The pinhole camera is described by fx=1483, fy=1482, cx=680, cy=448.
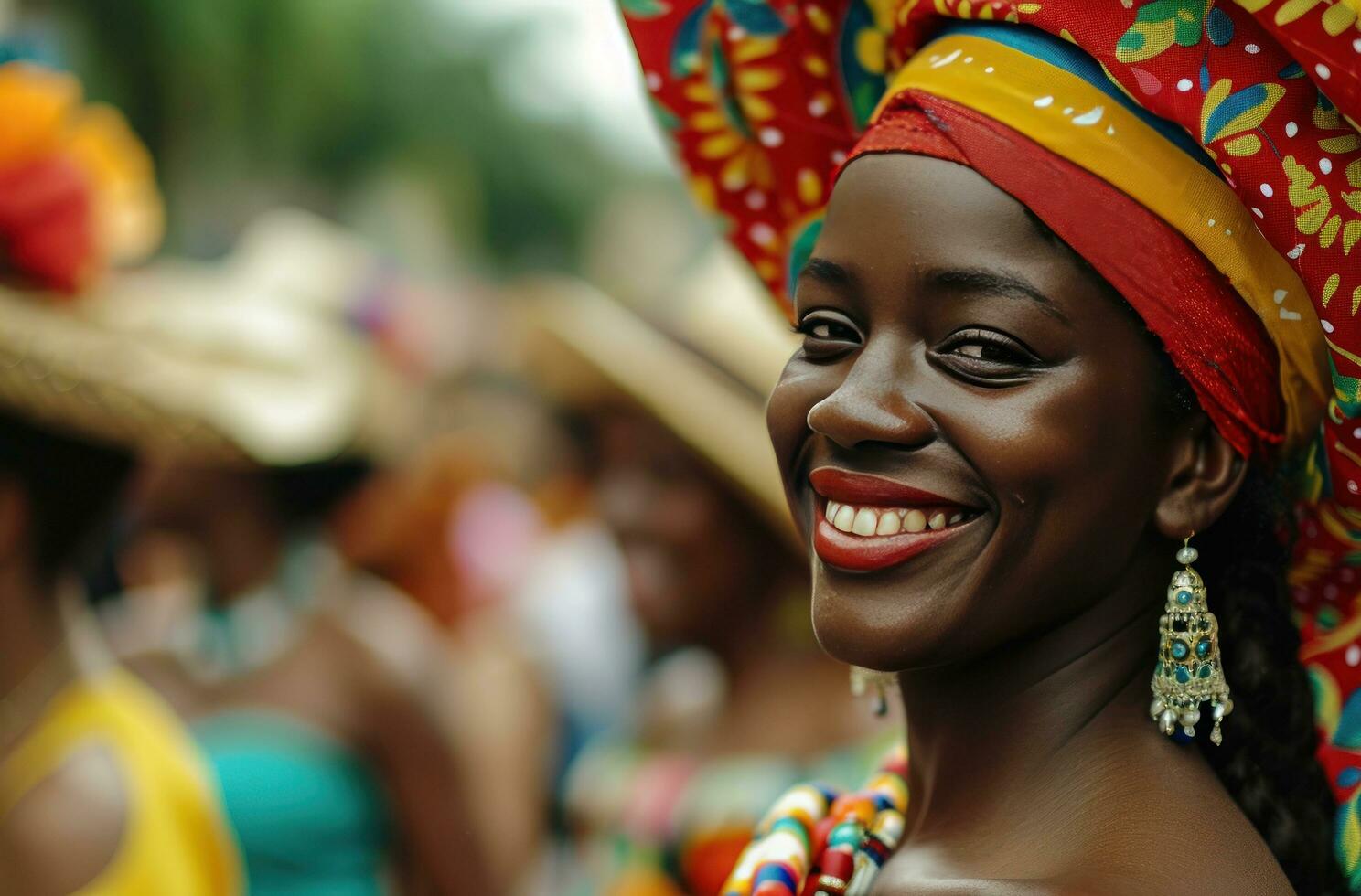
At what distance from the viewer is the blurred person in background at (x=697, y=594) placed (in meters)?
4.09

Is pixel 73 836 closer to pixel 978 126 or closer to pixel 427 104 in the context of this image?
pixel 978 126

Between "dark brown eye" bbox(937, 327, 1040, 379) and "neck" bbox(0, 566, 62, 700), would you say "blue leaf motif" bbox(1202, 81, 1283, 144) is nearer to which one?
"dark brown eye" bbox(937, 327, 1040, 379)

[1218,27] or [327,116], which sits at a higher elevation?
[1218,27]

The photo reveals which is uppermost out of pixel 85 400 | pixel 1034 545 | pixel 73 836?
pixel 1034 545

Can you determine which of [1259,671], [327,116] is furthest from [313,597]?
[327,116]

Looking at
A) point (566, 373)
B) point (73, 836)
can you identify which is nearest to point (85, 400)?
point (73, 836)

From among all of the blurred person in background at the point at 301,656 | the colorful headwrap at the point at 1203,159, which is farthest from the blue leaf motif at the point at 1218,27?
the blurred person in background at the point at 301,656

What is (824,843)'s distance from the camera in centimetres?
210

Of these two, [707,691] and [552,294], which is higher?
[552,294]

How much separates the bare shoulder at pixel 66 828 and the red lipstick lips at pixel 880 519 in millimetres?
2392

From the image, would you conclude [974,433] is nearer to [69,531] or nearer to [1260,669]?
[1260,669]

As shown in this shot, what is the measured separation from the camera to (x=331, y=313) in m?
5.91

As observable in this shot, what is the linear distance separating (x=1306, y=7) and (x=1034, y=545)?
0.64 metres

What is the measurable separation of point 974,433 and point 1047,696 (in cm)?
36
